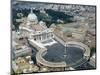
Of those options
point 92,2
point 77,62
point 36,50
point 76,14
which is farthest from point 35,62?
point 92,2

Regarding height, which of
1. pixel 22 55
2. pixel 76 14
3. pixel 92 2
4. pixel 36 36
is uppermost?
pixel 92 2

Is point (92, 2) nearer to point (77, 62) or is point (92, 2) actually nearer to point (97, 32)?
point (97, 32)

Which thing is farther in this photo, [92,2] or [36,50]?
[92,2]

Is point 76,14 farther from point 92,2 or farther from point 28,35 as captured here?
point 28,35

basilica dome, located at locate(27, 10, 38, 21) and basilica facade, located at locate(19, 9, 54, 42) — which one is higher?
basilica dome, located at locate(27, 10, 38, 21)

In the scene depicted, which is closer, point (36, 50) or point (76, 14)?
point (36, 50)

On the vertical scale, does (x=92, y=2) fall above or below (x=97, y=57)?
above

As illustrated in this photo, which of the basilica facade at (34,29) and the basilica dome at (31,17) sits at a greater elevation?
the basilica dome at (31,17)

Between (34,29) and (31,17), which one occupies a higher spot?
(31,17)
